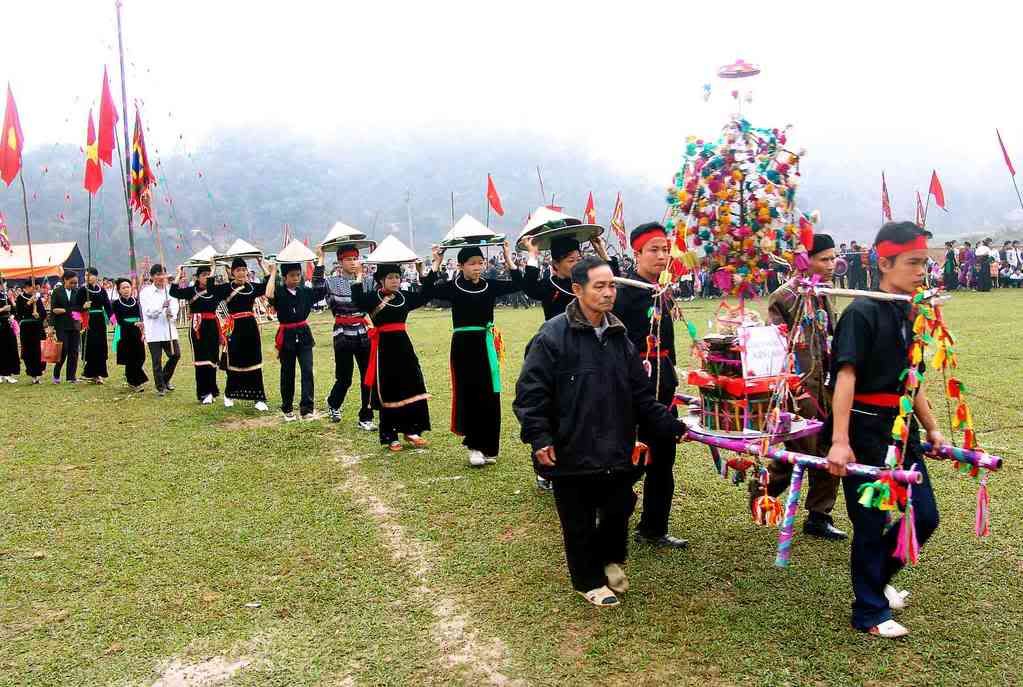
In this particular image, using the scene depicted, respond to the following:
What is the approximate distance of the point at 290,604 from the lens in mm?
4219

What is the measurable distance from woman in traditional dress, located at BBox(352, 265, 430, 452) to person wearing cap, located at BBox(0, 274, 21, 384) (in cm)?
893

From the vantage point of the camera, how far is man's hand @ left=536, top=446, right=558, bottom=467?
386cm

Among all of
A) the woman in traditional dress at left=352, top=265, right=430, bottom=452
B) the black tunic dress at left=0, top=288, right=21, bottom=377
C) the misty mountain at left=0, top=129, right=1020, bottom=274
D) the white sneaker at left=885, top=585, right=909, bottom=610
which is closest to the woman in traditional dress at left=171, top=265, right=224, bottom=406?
the woman in traditional dress at left=352, top=265, right=430, bottom=452

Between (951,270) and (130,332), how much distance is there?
Answer: 22794 millimetres

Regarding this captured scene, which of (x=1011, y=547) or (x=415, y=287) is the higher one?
(x=415, y=287)

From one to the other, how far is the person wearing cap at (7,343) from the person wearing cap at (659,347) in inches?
482

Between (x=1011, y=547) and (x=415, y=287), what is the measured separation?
4921 mm

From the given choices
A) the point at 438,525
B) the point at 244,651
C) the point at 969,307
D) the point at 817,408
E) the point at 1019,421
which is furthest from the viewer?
the point at 969,307

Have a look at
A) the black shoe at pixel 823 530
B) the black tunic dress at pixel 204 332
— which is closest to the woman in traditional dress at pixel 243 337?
the black tunic dress at pixel 204 332

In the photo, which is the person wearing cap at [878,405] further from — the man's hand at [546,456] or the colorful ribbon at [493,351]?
the colorful ribbon at [493,351]

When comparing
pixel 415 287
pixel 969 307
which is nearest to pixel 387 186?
pixel 969 307

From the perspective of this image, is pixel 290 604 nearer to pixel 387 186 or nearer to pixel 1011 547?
pixel 1011 547

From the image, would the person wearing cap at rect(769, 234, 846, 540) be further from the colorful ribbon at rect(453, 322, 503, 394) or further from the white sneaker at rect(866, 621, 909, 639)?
the colorful ribbon at rect(453, 322, 503, 394)

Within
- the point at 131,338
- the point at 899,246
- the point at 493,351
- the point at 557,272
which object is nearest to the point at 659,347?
the point at 899,246
